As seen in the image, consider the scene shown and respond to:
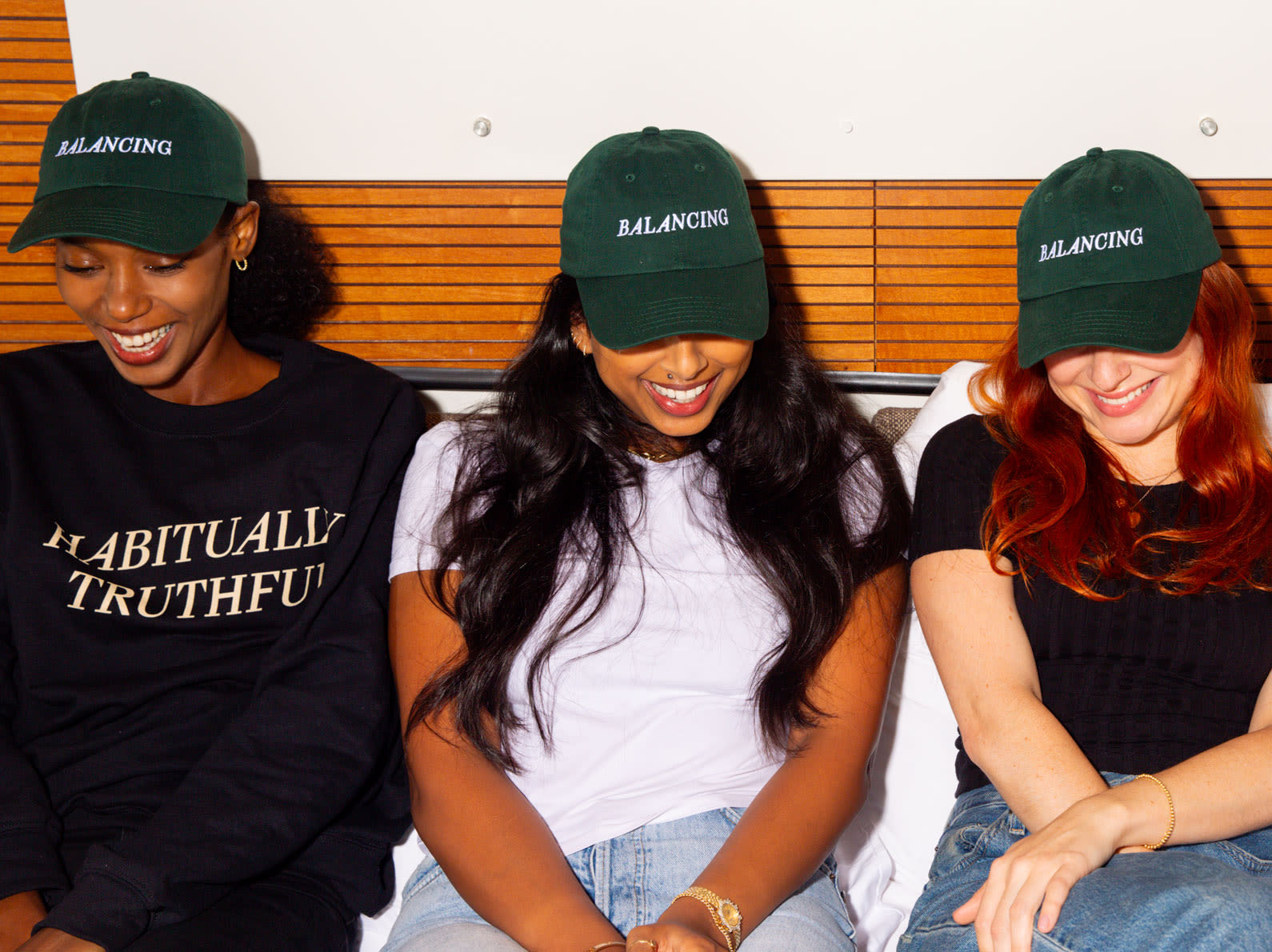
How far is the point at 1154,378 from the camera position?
1.85 meters

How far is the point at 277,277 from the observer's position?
2309 mm

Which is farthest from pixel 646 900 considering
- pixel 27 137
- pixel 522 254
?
pixel 27 137

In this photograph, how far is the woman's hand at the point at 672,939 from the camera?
4.96ft

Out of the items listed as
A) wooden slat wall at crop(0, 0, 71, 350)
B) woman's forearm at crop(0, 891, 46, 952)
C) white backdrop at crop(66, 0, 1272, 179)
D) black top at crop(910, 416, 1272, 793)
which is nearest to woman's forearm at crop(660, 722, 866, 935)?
black top at crop(910, 416, 1272, 793)

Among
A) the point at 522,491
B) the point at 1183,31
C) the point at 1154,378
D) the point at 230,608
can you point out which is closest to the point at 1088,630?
the point at 1154,378

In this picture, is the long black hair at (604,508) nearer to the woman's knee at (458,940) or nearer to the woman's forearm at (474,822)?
the woman's forearm at (474,822)

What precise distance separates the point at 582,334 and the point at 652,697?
0.63 metres

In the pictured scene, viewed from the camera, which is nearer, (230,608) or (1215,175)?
(230,608)

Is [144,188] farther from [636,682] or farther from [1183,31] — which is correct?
[1183,31]

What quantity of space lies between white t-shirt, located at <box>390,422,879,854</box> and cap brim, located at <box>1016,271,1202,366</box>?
0.61 metres

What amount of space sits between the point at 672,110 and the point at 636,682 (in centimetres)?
116

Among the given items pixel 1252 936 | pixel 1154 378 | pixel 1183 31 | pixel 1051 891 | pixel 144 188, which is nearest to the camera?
pixel 1252 936

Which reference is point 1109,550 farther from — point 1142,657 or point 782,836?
point 782,836

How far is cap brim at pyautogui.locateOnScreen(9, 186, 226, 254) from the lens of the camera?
193cm
